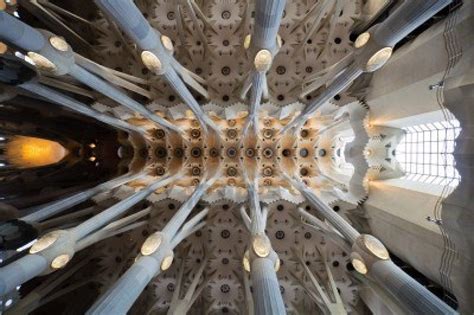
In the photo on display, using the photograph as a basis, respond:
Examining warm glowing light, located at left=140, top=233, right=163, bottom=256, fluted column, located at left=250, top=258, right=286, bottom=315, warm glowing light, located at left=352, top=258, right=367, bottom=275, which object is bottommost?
warm glowing light, located at left=352, top=258, right=367, bottom=275

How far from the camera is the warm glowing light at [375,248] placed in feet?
24.3

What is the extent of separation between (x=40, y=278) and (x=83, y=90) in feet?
21.5

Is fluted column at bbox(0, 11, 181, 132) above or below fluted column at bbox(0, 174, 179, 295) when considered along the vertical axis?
above

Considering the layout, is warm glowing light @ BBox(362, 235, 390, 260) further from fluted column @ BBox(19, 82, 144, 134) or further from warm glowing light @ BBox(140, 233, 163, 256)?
fluted column @ BBox(19, 82, 144, 134)

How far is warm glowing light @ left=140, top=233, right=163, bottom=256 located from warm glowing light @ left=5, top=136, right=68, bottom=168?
23.2 ft

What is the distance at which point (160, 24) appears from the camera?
12.8 m

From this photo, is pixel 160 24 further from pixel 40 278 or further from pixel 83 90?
pixel 40 278

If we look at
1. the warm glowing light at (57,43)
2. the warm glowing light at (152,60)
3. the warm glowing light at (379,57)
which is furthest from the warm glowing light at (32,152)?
the warm glowing light at (379,57)

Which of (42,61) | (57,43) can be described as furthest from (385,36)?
(42,61)

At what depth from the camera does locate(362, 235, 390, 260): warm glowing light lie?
740 cm

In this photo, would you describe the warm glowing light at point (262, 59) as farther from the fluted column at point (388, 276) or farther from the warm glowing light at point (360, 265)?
the warm glowing light at point (360, 265)

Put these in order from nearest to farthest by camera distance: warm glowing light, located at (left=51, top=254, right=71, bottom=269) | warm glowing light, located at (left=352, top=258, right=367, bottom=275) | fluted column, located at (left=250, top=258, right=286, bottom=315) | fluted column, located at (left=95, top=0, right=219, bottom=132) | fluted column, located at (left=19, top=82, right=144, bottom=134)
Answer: fluted column, located at (left=250, top=258, right=286, bottom=315)
fluted column, located at (left=95, top=0, right=219, bottom=132)
warm glowing light, located at (left=51, top=254, right=71, bottom=269)
warm glowing light, located at (left=352, top=258, right=367, bottom=275)
fluted column, located at (left=19, top=82, right=144, bottom=134)

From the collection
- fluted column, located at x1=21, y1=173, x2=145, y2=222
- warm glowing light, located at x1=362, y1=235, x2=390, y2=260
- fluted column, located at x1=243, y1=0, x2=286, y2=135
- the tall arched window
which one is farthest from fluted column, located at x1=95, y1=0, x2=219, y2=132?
the tall arched window

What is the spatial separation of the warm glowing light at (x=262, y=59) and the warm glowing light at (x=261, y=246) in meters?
3.65
